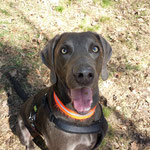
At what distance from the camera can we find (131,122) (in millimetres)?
4602

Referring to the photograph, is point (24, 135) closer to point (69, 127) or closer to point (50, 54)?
point (69, 127)

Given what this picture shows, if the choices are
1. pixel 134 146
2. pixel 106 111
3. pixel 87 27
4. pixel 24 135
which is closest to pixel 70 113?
pixel 24 135

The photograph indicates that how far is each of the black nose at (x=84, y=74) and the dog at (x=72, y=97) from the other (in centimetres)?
3

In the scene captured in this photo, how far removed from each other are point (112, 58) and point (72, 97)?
3.33 m

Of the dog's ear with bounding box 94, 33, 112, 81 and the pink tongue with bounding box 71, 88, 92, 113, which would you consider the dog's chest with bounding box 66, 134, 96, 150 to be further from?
the dog's ear with bounding box 94, 33, 112, 81

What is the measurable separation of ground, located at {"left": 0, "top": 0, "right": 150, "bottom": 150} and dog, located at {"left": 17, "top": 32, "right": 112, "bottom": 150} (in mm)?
1390

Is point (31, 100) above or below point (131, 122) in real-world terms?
above

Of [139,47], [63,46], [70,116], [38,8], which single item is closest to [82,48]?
[63,46]

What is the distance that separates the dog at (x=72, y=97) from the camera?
2.77 m

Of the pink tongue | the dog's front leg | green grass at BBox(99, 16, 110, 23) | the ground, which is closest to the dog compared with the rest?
the pink tongue

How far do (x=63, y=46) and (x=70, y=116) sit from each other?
3.55 ft

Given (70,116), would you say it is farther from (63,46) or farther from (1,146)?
(1,146)

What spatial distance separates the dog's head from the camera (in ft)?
8.31

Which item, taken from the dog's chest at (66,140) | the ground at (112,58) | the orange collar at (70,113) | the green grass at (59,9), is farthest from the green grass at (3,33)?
the dog's chest at (66,140)
